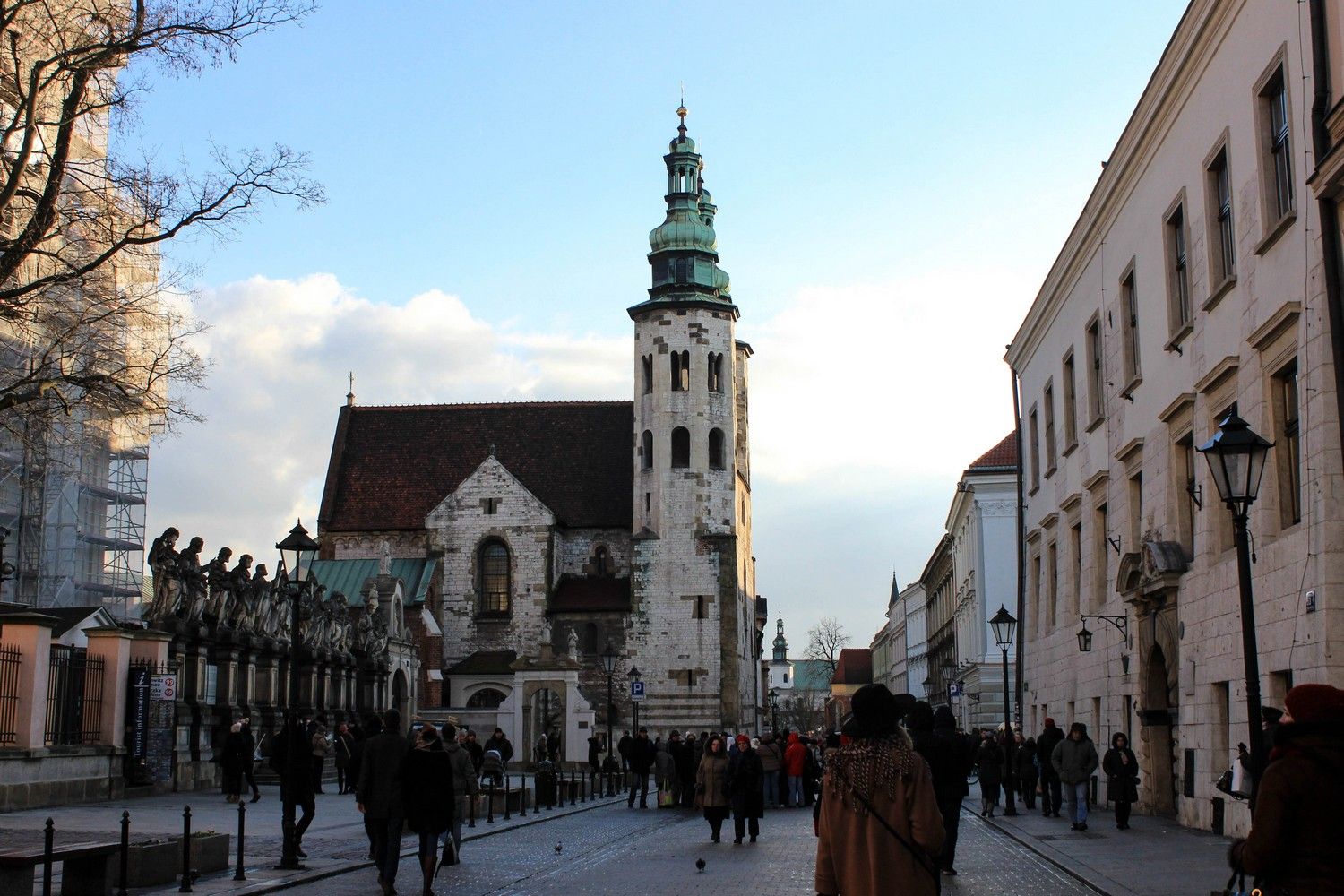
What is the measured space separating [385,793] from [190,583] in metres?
16.9

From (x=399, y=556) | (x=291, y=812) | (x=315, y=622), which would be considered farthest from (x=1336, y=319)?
Result: (x=399, y=556)

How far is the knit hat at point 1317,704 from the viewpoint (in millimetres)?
6059

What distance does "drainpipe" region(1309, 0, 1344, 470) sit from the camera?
14.6 metres

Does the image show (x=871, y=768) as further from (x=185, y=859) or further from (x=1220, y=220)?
(x=1220, y=220)

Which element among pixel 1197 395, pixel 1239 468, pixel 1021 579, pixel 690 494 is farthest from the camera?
pixel 690 494

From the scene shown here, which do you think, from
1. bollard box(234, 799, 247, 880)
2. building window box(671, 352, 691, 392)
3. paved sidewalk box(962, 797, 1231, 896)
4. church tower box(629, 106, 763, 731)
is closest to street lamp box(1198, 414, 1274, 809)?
paved sidewalk box(962, 797, 1231, 896)

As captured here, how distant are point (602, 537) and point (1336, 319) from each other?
172ft

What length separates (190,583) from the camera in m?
29.6

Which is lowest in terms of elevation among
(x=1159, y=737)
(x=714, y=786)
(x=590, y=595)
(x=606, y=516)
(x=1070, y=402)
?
(x=714, y=786)

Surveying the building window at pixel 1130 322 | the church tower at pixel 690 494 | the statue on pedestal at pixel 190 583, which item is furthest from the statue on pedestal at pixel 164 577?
the church tower at pixel 690 494

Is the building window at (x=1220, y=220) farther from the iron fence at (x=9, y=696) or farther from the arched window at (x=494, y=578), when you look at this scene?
the arched window at (x=494, y=578)

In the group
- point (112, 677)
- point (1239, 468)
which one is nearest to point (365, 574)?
point (112, 677)

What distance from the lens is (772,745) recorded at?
28.0 m

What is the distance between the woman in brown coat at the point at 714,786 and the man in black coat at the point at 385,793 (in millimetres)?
7490
